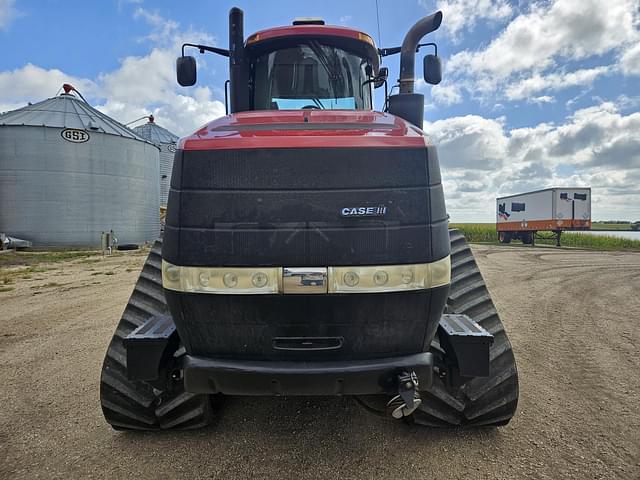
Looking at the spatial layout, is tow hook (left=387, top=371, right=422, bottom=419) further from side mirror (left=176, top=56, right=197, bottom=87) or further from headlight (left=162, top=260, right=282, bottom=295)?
side mirror (left=176, top=56, right=197, bottom=87)

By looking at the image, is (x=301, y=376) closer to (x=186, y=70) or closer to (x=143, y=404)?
(x=143, y=404)

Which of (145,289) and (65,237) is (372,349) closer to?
(145,289)

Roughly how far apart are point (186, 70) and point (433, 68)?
84.7 inches

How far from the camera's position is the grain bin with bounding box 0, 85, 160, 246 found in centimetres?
1934

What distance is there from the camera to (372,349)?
2.00 metres

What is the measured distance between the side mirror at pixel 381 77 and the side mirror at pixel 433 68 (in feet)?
1.14

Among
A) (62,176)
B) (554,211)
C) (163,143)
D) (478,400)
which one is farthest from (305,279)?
(163,143)

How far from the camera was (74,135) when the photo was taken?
19906 mm

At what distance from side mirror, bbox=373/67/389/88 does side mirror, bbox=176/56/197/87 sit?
1597 millimetres

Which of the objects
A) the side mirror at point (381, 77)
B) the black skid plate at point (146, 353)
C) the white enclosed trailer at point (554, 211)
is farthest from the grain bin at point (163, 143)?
the black skid plate at point (146, 353)

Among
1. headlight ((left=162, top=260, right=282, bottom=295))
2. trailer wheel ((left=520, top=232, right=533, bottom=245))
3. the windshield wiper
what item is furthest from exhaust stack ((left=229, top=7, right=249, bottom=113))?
trailer wheel ((left=520, top=232, right=533, bottom=245))

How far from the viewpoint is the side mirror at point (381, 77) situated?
3426mm

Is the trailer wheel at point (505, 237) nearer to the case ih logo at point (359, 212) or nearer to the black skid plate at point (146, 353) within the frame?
the case ih logo at point (359, 212)

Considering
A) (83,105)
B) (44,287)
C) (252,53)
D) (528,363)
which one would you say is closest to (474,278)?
(528,363)
